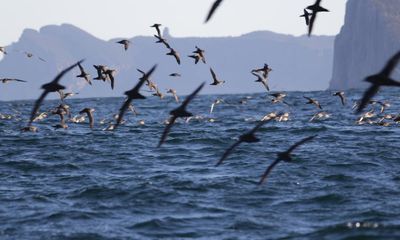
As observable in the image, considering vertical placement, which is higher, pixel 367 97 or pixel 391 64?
pixel 391 64

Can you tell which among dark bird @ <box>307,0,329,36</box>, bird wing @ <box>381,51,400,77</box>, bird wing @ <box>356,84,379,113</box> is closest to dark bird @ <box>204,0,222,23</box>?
dark bird @ <box>307,0,329,36</box>

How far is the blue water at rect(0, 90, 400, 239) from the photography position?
62.6 feet

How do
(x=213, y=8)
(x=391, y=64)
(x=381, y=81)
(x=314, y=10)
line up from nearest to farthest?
(x=391, y=64), (x=381, y=81), (x=213, y=8), (x=314, y=10)

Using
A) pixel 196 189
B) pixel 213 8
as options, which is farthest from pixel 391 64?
pixel 196 189

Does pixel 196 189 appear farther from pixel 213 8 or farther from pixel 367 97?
pixel 367 97

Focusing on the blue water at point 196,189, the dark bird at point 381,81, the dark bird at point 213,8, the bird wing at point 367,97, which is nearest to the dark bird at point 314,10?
the dark bird at point 213,8

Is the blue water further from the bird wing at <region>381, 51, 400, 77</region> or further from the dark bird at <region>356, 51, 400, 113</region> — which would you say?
the bird wing at <region>381, 51, 400, 77</region>

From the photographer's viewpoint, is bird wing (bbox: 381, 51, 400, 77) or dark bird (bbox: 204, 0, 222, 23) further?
dark bird (bbox: 204, 0, 222, 23)

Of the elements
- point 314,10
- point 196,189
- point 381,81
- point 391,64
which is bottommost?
point 196,189

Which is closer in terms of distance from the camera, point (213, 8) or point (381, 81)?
point (381, 81)

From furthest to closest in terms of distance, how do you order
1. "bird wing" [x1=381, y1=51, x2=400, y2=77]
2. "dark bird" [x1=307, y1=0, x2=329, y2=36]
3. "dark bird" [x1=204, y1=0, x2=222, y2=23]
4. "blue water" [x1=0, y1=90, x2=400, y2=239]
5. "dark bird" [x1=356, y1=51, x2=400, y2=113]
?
1. "dark bird" [x1=307, y1=0, x2=329, y2=36]
2. "blue water" [x1=0, y1=90, x2=400, y2=239]
3. "dark bird" [x1=204, y1=0, x2=222, y2=23]
4. "dark bird" [x1=356, y1=51, x2=400, y2=113]
5. "bird wing" [x1=381, y1=51, x2=400, y2=77]

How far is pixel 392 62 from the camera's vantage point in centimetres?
1570

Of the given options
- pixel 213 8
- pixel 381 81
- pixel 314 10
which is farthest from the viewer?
pixel 314 10

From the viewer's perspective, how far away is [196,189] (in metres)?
24.3
